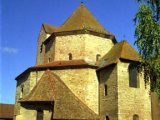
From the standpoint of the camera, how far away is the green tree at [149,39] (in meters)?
16.3

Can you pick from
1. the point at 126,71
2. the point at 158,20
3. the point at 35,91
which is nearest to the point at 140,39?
the point at 158,20

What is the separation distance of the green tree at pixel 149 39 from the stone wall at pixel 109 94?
589 centimetres

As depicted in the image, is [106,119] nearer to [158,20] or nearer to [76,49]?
[76,49]

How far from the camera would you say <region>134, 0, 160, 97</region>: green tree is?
16.3 meters

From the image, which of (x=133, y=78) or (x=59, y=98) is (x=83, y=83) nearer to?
(x=59, y=98)

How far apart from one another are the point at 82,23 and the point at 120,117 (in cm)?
1179

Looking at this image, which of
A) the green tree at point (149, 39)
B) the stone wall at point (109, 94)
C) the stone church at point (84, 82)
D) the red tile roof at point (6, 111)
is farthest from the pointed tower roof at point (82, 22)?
the red tile roof at point (6, 111)

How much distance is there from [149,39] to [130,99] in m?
7.48

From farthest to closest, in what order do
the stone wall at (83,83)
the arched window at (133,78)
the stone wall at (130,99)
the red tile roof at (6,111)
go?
the red tile roof at (6,111) → the stone wall at (83,83) → the arched window at (133,78) → the stone wall at (130,99)

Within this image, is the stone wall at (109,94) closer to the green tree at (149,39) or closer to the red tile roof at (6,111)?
the green tree at (149,39)

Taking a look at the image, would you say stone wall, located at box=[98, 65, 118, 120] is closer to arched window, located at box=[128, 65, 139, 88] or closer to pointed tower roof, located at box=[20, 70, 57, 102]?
arched window, located at box=[128, 65, 139, 88]

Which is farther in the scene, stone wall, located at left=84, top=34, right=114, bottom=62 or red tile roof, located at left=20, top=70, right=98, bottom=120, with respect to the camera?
stone wall, located at left=84, top=34, right=114, bottom=62

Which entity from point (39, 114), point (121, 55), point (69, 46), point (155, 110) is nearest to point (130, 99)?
point (155, 110)

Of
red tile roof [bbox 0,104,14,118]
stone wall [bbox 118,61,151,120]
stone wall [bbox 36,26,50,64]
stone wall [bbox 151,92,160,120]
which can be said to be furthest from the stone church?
red tile roof [bbox 0,104,14,118]
